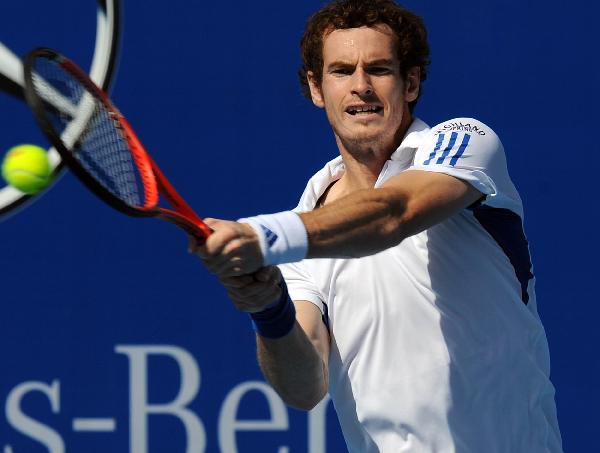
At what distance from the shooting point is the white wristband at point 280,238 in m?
2.58

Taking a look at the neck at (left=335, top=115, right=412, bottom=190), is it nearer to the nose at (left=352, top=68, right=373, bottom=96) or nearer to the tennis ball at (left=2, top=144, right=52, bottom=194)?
the nose at (left=352, top=68, right=373, bottom=96)

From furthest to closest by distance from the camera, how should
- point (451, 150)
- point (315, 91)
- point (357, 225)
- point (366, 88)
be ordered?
point (315, 91) < point (366, 88) < point (451, 150) < point (357, 225)

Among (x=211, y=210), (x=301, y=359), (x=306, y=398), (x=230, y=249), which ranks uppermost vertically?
(x=211, y=210)

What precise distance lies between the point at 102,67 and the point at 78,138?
186 centimetres

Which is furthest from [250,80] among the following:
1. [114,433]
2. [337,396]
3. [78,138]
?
[78,138]

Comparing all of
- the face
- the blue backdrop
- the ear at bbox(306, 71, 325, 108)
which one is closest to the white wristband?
the face

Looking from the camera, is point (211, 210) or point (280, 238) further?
point (211, 210)

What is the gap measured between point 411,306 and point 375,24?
2.47 ft

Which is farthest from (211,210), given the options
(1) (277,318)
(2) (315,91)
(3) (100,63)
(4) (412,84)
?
(1) (277,318)

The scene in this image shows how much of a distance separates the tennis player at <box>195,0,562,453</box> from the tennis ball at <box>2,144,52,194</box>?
51 cm

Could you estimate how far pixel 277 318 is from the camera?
302 centimetres

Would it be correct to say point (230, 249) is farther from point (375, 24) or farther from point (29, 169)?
point (375, 24)

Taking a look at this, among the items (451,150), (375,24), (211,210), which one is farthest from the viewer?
(211,210)

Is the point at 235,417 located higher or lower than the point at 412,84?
lower
